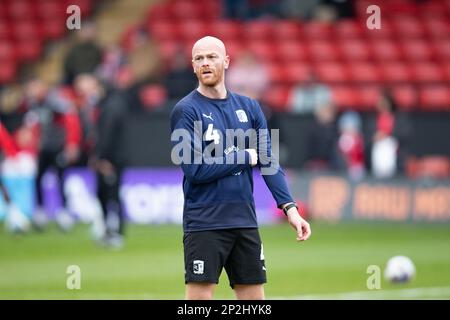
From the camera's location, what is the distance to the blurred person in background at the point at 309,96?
23516 mm

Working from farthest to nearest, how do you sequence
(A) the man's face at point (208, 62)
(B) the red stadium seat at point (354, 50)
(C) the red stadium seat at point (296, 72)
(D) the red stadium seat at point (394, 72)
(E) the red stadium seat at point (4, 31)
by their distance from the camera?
(B) the red stadium seat at point (354, 50), (E) the red stadium seat at point (4, 31), (D) the red stadium seat at point (394, 72), (C) the red stadium seat at point (296, 72), (A) the man's face at point (208, 62)

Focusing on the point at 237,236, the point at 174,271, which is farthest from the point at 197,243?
the point at 174,271

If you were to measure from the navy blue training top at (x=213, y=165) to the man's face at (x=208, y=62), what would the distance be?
204mm

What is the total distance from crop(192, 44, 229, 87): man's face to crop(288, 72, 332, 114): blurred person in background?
1517 cm

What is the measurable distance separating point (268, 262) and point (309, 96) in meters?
8.52

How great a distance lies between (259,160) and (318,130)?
1368 cm

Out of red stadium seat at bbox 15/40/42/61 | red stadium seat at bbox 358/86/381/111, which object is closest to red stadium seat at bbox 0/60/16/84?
red stadium seat at bbox 15/40/42/61

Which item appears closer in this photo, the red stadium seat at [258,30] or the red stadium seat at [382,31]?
the red stadium seat at [258,30]

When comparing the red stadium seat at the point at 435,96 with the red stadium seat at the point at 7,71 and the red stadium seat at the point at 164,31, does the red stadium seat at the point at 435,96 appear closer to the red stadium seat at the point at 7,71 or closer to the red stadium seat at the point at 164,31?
the red stadium seat at the point at 164,31

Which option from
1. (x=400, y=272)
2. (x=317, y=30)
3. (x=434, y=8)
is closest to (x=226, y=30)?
(x=317, y=30)

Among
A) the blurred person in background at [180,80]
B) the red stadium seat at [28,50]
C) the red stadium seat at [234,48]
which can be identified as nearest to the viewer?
the blurred person in background at [180,80]

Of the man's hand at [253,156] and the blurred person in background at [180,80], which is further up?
the blurred person in background at [180,80]

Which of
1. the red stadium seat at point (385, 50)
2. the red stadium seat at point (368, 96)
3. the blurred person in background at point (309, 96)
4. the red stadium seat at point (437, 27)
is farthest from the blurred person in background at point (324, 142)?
the red stadium seat at point (437, 27)
